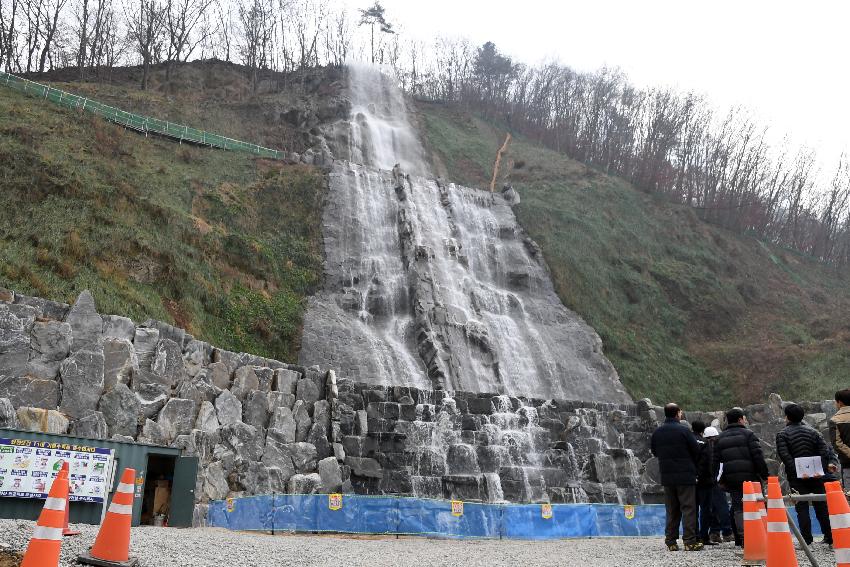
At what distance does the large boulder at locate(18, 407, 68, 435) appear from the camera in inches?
592

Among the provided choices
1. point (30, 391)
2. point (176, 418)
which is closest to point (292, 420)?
point (176, 418)

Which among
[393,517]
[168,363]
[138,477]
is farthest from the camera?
[168,363]

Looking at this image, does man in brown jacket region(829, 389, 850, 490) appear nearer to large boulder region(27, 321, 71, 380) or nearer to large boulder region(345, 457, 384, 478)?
large boulder region(345, 457, 384, 478)

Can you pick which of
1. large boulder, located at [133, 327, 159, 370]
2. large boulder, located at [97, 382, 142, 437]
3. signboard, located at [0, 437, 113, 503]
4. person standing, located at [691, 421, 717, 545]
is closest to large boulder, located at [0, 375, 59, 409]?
large boulder, located at [97, 382, 142, 437]

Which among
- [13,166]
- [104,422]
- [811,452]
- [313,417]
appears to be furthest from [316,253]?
[811,452]

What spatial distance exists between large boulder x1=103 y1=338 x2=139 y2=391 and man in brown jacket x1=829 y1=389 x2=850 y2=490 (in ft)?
A: 46.7

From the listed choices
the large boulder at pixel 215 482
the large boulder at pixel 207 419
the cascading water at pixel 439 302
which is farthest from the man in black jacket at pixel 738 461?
the cascading water at pixel 439 302

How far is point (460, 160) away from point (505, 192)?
11.4m

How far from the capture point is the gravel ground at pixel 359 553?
335 inches

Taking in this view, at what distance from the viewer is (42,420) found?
15.3 meters

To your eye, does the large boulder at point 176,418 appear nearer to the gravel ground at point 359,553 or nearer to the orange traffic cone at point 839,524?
the gravel ground at point 359,553

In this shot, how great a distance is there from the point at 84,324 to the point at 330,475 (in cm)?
712

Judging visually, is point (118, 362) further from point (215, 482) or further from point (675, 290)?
point (675, 290)

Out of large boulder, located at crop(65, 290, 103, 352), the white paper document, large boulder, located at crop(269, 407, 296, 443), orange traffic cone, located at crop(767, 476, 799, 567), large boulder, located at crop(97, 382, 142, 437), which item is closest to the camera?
orange traffic cone, located at crop(767, 476, 799, 567)
